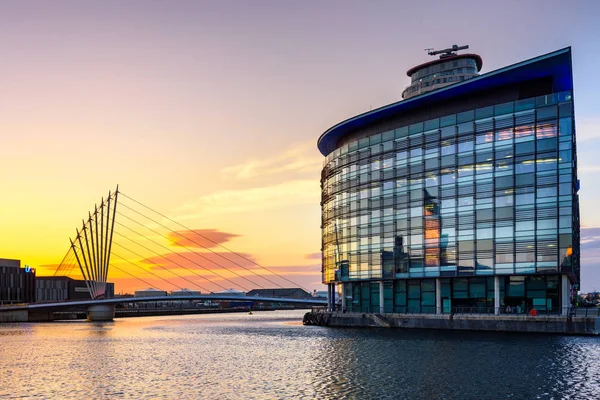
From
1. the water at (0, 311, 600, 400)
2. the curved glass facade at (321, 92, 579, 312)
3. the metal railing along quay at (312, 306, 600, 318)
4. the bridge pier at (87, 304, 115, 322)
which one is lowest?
the bridge pier at (87, 304, 115, 322)

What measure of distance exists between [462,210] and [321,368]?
140 feet

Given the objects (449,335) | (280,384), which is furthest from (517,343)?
(280,384)

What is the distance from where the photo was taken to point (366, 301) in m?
101

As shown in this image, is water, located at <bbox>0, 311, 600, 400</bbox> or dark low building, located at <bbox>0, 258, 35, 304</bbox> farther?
dark low building, located at <bbox>0, 258, 35, 304</bbox>

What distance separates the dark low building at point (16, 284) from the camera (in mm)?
180500

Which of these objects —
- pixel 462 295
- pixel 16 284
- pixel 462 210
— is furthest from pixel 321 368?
pixel 16 284

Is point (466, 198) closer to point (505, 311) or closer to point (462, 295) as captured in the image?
point (462, 295)

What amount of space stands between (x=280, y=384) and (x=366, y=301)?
61.5m

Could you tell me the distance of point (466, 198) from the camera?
84188 mm

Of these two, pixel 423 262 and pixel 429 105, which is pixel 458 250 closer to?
pixel 423 262

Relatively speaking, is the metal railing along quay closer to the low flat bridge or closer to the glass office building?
the glass office building

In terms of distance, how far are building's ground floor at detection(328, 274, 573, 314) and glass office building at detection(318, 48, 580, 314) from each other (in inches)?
6.1

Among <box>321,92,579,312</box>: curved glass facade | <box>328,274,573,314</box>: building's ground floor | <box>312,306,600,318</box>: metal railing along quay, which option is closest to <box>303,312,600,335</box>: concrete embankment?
<box>312,306,600,318</box>: metal railing along quay

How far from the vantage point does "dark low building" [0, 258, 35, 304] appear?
592ft
